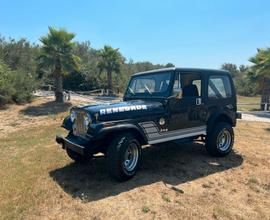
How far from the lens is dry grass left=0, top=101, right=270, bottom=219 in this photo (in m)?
4.24

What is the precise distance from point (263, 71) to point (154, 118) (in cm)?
2034

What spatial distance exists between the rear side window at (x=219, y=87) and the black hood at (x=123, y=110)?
166 centimetres

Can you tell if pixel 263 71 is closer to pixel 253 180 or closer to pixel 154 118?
pixel 253 180

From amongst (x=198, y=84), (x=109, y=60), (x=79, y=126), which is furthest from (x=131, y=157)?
(x=109, y=60)

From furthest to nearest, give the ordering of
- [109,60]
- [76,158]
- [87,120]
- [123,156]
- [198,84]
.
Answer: [109,60]
[198,84]
[76,158]
[87,120]
[123,156]

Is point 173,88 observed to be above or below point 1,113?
above

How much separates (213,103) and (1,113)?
12928 mm

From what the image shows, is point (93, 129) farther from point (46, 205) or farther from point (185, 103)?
point (185, 103)

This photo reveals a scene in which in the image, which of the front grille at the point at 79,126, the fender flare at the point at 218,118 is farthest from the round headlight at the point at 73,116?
the fender flare at the point at 218,118

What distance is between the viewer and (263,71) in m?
22.9

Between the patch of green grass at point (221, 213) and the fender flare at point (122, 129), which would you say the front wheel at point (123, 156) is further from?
the patch of green grass at point (221, 213)

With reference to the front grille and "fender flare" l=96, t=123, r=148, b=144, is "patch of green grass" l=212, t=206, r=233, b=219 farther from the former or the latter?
the front grille

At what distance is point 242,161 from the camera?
21.6 feet

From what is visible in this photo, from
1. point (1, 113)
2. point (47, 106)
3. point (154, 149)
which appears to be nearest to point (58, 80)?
point (47, 106)
